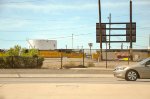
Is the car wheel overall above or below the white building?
below

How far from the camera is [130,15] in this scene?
52656mm

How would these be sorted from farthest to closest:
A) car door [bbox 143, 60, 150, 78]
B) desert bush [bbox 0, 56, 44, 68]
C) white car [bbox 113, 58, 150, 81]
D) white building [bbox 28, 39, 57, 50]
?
white building [bbox 28, 39, 57, 50]
desert bush [bbox 0, 56, 44, 68]
white car [bbox 113, 58, 150, 81]
car door [bbox 143, 60, 150, 78]

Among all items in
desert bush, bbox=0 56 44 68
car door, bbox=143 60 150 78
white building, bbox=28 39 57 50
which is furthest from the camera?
white building, bbox=28 39 57 50

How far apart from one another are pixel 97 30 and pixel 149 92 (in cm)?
3578

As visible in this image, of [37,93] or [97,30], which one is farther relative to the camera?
[97,30]

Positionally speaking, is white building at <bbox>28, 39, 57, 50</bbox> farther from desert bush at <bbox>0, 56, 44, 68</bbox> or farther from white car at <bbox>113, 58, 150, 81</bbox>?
white car at <bbox>113, 58, 150, 81</bbox>

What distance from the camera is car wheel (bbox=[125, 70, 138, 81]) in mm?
22078

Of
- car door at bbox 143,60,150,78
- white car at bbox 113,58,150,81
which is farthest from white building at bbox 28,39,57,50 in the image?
car door at bbox 143,60,150,78

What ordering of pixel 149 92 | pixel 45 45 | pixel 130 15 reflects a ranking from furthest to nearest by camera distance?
pixel 45 45
pixel 130 15
pixel 149 92

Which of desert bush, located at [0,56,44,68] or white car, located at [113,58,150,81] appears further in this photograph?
desert bush, located at [0,56,44,68]

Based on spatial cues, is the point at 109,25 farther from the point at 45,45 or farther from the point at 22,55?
the point at 45,45

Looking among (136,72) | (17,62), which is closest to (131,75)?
(136,72)

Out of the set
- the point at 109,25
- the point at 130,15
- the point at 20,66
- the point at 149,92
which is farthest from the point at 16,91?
the point at 130,15

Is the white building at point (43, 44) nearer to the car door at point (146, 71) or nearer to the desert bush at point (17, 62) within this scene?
the desert bush at point (17, 62)
